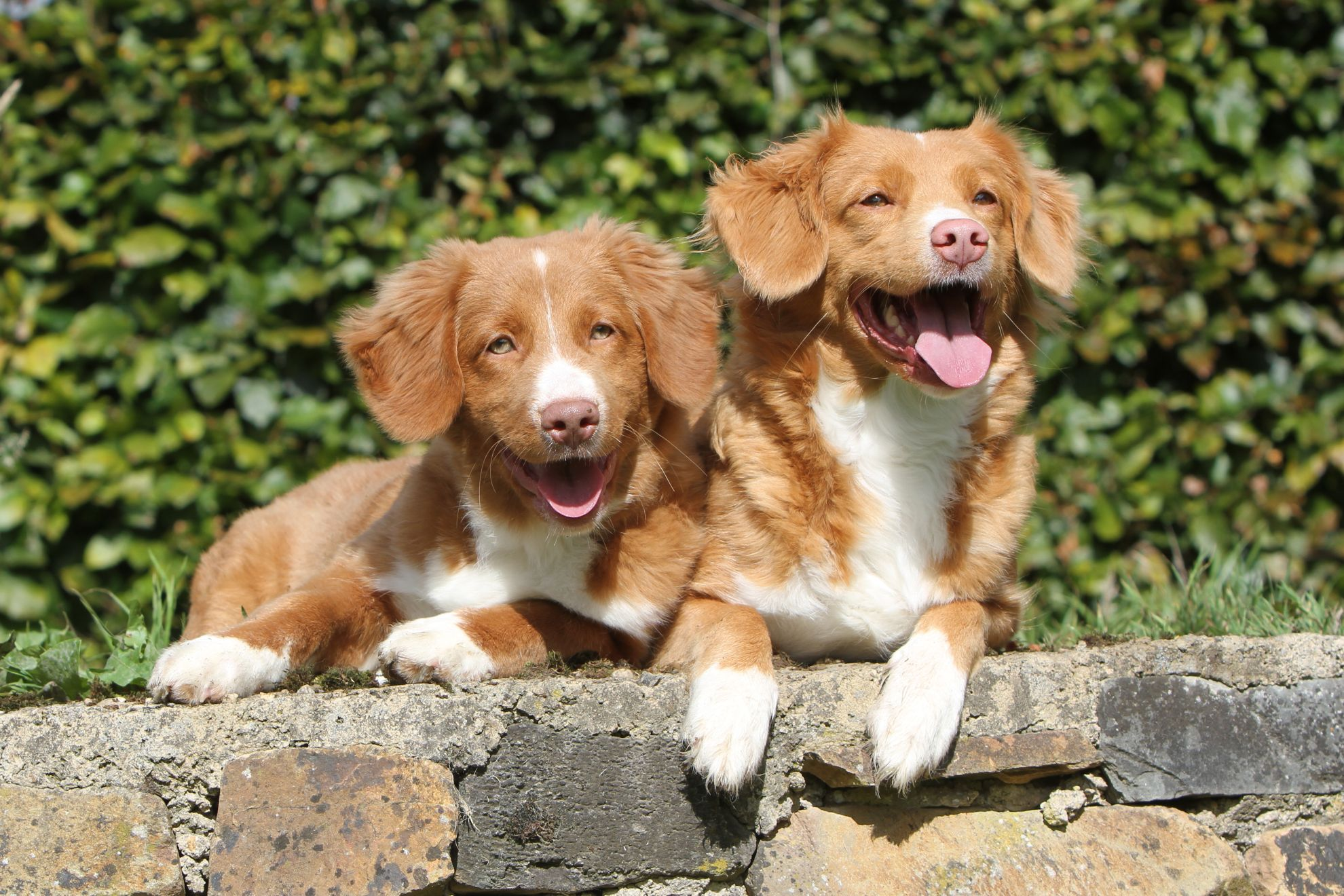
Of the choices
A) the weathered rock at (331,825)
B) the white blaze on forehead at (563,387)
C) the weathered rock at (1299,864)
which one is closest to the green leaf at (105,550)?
the weathered rock at (331,825)

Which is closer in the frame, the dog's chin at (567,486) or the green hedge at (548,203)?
the dog's chin at (567,486)

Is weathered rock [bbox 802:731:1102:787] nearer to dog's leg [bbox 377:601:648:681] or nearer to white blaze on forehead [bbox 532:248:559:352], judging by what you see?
dog's leg [bbox 377:601:648:681]

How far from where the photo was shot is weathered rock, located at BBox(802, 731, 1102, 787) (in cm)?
278

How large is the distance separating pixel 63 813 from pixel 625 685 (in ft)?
4.00

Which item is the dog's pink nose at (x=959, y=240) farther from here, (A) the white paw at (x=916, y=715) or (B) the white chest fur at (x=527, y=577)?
(B) the white chest fur at (x=527, y=577)

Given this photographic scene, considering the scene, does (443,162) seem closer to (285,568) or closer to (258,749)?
(285,568)

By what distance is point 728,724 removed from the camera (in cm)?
266

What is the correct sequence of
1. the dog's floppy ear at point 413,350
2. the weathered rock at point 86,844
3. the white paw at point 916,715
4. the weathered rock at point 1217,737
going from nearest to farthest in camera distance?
1. the weathered rock at point 86,844
2. the white paw at point 916,715
3. the weathered rock at point 1217,737
4. the dog's floppy ear at point 413,350

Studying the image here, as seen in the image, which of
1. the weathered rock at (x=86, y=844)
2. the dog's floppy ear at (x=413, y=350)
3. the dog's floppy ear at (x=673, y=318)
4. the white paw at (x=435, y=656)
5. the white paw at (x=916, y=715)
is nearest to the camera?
the weathered rock at (x=86, y=844)

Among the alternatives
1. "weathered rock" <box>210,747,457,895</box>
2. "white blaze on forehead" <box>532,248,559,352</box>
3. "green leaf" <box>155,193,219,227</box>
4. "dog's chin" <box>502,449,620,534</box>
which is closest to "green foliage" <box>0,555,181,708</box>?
"weathered rock" <box>210,747,457,895</box>

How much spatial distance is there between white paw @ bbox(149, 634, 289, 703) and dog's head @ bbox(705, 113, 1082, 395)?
5.11ft

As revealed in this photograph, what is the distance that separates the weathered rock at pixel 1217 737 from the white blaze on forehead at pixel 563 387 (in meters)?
1.42

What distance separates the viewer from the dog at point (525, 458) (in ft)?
9.95

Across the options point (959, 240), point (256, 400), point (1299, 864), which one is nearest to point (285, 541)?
point (256, 400)
